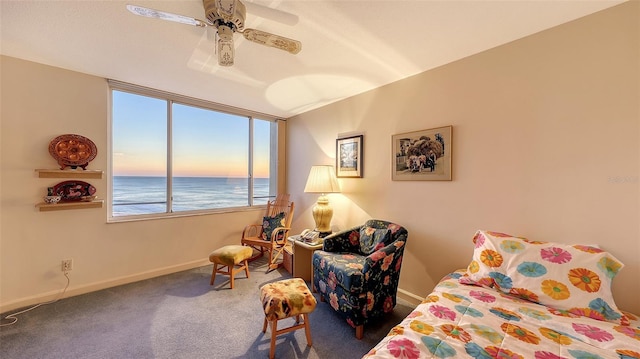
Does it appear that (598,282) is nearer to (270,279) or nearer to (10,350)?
(270,279)

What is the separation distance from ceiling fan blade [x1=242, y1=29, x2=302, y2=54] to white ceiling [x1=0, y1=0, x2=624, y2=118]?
186 millimetres

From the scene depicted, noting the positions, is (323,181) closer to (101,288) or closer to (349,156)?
(349,156)

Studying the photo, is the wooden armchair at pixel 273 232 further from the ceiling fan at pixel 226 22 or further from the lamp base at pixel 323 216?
the ceiling fan at pixel 226 22

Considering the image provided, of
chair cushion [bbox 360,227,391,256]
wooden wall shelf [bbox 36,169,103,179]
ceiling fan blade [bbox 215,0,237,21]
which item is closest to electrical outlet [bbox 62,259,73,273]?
wooden wall shelf [bbox 36,169,103,179]

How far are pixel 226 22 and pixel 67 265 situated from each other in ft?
10.1

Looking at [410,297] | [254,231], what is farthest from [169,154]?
[410,297]

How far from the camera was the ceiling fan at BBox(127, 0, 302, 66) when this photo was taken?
1367 millimetres

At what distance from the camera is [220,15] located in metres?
1.43

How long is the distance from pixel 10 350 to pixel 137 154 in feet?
6.91

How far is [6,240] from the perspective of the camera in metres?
2.24

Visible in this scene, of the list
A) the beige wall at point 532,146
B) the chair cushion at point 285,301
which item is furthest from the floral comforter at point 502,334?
the chair cushion at point 285,301

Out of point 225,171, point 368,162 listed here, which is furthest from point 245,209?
point 368,162

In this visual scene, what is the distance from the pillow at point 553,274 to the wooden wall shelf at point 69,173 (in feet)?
12.4

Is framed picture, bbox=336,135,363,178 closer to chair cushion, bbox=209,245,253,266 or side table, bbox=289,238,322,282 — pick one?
side table, bbox=289,238,322,282
